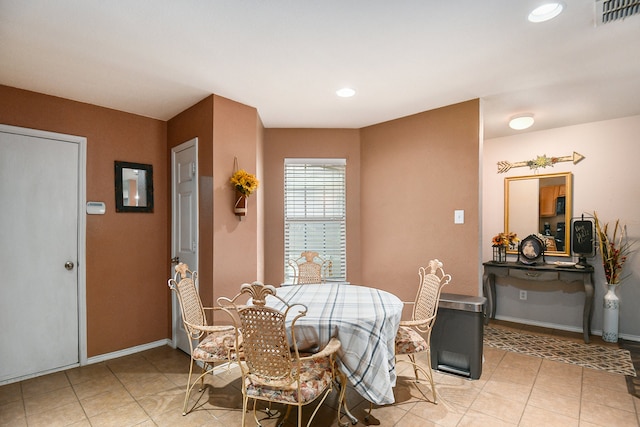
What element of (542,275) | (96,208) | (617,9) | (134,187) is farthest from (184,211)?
(542,275)

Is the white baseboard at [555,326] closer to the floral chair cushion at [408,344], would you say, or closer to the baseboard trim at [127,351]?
the floral chair cushion at [408,344]

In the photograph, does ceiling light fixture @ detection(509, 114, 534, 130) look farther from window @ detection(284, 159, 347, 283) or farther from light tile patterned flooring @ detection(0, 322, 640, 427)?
light tile patterned flooring @ detection(0, 322, 640, 427)

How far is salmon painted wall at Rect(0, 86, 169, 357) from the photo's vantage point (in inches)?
117

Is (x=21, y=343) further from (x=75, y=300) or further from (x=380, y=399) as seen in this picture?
(x=380, y=399)

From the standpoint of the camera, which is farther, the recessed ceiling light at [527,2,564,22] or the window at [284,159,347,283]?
the window at [284,159,347,283]

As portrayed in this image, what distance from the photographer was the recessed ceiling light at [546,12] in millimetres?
1722

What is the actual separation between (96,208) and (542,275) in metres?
5.01

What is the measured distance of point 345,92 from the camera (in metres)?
2.89

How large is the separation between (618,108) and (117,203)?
5422 millimetres

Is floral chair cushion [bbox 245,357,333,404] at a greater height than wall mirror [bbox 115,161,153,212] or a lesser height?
lesser

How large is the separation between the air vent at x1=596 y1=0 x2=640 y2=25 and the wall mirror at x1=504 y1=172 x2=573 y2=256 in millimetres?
2698

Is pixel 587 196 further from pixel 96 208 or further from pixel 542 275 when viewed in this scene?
pixel 96 208

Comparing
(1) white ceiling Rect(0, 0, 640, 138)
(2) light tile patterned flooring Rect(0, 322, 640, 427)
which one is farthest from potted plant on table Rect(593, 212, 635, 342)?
(1) white ceiling Rect(0, 0, 640, 138)

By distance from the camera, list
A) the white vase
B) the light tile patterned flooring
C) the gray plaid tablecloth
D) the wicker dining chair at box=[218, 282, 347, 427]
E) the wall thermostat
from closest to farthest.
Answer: the wicker dining chair at box=[218, 282, 347, 427] < the gray plaid tablecloth < the light tile patterned flooring < the wall thermostat < the white vase
